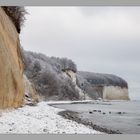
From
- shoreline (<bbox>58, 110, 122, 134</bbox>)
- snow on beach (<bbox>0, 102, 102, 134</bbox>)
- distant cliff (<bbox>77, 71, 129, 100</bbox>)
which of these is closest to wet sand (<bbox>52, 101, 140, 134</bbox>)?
shoreline (<bbox>58, 110, 122, 134</bbox>)

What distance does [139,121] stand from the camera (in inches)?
247

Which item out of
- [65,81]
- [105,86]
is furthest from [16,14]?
[65,81]

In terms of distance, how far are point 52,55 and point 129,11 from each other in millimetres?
1172

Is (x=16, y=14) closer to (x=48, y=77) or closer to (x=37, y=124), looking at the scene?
(x=37, y=124)

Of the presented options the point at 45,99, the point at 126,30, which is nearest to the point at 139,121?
the point at 126,30

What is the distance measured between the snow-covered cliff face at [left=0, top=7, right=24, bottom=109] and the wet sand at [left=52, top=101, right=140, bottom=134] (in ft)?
2.21

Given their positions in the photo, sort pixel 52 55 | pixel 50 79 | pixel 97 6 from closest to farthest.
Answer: pixel 97 6, pixel 52 55, pixel 50 79

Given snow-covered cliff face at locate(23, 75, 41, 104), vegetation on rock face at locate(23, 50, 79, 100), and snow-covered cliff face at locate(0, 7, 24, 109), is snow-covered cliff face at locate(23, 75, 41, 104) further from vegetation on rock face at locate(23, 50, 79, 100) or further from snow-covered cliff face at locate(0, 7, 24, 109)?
snow-covered cliff face at locate(0, 7, 24, 109)

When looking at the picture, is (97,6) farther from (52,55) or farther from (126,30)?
(52,55)

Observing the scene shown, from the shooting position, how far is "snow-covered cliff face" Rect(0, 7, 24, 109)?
6.48 meters

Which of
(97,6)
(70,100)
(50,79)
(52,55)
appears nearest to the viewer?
(97,6)

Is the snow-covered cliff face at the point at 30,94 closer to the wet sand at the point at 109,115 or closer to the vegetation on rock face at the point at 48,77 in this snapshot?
the vegetation on rock face at the point at 48,77

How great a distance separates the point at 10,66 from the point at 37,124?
94 cm

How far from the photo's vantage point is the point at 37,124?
6.23 metres
